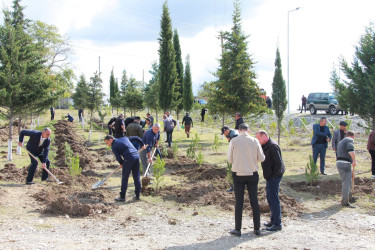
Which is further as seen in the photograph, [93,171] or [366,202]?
[93,171]

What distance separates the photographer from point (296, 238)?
17.6 feet

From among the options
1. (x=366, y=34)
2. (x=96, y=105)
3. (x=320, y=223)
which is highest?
(x=366, y=34)

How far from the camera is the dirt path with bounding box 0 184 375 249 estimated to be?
5074 mm

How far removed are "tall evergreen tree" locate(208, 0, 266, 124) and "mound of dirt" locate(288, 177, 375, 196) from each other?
8319 mm

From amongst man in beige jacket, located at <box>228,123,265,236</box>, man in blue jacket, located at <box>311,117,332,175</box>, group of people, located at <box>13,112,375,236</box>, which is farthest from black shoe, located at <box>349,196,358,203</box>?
man in beige jacket, located at <box>228,123,265,236</box>

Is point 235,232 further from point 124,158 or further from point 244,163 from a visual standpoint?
point 124,158

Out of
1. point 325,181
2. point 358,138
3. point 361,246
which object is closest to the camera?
point 361,246

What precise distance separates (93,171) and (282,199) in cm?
587

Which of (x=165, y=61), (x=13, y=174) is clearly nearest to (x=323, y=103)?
(x=165, y=61)

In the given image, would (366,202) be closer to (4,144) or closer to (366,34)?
(366,34)

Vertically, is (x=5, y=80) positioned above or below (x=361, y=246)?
above

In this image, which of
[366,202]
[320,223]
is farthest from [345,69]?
[320,223]

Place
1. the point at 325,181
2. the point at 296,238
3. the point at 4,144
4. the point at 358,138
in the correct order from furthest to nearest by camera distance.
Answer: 1. the point at 358,138
2. the point at 4,144
3. the point at 325,181
4. the point at 296,238

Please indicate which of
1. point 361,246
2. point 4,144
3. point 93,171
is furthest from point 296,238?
point 4,144
